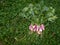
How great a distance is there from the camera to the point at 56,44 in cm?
384

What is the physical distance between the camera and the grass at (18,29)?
3842 mm

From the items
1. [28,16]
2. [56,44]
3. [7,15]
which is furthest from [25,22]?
[56,44]

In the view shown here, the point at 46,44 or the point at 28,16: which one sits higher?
the point at 28,16

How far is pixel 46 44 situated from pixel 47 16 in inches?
20.8

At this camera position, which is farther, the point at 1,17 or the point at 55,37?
the point at 1,17

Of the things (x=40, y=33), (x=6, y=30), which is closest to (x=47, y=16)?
(x=40, y=33)

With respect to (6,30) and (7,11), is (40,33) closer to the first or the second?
(6,30)

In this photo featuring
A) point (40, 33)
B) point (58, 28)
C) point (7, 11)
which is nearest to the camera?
point (40, 33)

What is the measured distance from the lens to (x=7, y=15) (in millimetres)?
4273

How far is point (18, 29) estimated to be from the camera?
4.02m

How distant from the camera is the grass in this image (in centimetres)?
384

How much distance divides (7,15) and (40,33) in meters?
0.90

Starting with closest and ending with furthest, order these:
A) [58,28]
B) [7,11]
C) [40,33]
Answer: [40,33]
[58,28]
[7,11]

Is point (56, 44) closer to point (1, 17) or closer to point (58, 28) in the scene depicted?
point (58, 28)
